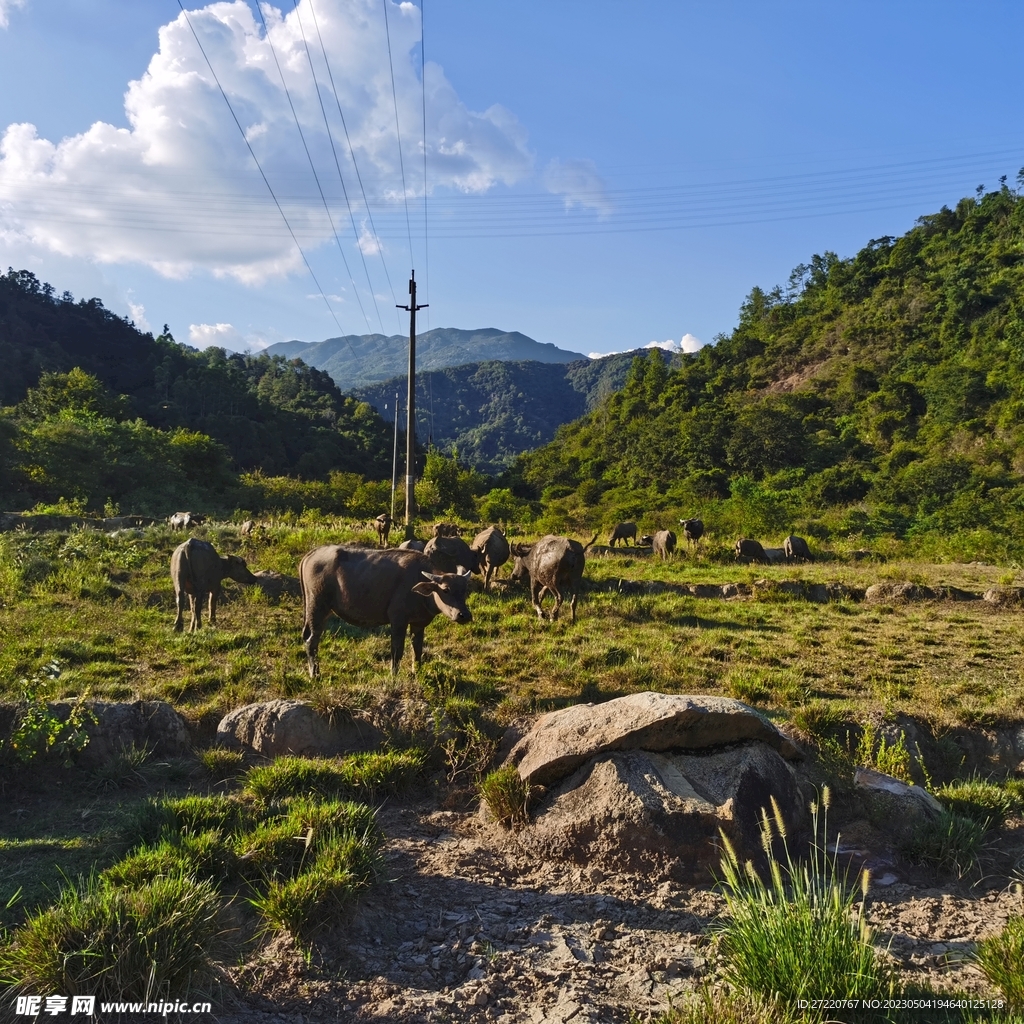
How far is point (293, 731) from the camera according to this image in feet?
24.0

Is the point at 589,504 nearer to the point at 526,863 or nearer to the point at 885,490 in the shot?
the point at 885,490

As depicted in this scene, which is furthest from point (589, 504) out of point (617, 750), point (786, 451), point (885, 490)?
point (617, 750)

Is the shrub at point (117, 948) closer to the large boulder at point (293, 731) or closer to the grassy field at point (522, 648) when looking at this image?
the large boulder at point (293, 731)

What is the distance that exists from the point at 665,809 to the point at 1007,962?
227 cm

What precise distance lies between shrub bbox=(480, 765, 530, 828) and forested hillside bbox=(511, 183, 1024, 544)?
92.7ft

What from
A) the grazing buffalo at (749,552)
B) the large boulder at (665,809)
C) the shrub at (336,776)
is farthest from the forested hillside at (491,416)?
the large boulder at (665,809)

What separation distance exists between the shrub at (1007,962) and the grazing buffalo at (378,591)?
21.1 ft

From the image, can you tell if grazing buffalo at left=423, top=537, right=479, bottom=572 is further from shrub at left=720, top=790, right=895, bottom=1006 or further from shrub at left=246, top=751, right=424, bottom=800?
shrub at left=720, top=790, right=895, bottom=1006

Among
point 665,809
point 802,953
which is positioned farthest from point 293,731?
point 802,953

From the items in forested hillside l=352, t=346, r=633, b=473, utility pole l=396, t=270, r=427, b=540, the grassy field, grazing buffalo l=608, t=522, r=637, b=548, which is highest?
forested hillside l=352, t=346, r=633, b=473

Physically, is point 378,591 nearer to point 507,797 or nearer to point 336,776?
point 336,776

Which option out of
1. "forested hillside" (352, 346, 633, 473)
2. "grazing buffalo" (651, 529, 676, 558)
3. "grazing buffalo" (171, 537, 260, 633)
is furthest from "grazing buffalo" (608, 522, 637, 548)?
"forested hillside" (352, 346, 633, 473)

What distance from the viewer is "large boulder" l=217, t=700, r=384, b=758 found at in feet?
23.8

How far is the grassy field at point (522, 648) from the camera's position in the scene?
8852mm
